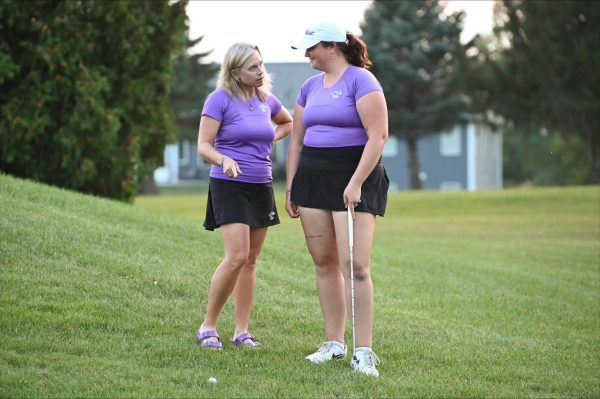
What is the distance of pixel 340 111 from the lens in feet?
22.1

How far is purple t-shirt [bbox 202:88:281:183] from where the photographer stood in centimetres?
727

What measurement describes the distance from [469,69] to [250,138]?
33738 millimetres

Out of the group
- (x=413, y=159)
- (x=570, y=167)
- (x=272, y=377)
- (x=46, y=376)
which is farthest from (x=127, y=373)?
(x=570, y=167)

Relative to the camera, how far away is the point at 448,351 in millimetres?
8039

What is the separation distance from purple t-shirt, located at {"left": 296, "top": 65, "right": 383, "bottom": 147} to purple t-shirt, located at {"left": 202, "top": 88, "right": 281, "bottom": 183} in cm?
52

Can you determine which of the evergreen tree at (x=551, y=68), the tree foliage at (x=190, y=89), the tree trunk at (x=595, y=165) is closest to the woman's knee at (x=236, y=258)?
the evergreen tree at (x=551, y=68)

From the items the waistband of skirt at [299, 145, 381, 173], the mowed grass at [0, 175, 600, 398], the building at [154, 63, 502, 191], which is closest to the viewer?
the mowed grass at [0, 175, 600, 398]

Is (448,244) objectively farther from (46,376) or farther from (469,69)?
(469,69)

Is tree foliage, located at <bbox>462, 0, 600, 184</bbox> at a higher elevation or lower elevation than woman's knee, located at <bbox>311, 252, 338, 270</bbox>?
higher

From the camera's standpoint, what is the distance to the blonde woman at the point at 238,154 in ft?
23.8

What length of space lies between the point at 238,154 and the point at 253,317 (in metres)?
1.96

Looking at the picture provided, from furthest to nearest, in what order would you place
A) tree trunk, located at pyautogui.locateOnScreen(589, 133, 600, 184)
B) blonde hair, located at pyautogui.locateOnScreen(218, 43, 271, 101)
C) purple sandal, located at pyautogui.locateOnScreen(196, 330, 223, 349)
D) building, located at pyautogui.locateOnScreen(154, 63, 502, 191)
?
1. building, located at pyautogui.locateOnScreen(154, 63, 502, 191)
2. tree trunk, located at pyautogui.locateOnScreen(589, 133, 600, 184)
3. purple sandal, located at pyautogui.locateOnScreen(196, 330, 223, 349)
4. blonde hair, located at pyautogui.locateOnScreen(218, 43, 271, 101)

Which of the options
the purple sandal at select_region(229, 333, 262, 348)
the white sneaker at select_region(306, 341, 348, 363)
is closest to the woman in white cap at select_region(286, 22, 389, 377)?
the white sneaker at select_region(306, 341, 348, 363)

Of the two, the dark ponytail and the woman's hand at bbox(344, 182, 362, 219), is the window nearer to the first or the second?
the dark ponytail
